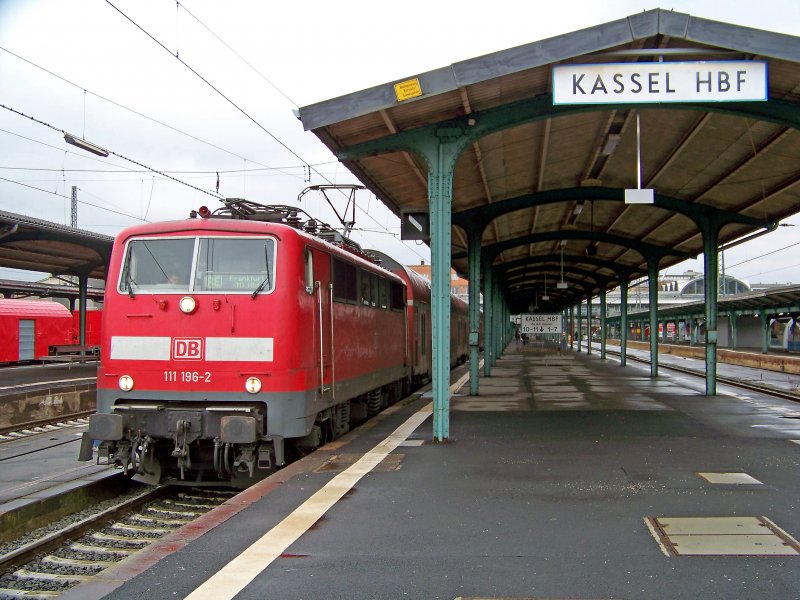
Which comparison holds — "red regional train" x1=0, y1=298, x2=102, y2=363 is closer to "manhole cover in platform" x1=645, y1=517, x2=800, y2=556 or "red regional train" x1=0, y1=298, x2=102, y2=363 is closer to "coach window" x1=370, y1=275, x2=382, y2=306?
"coach window" x1=370, y1=275, x2=382, y2=306

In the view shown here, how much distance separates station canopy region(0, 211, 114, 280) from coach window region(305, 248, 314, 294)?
1260 cm

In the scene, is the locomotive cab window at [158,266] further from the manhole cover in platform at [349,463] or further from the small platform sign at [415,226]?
the small platform sign at [415,226]

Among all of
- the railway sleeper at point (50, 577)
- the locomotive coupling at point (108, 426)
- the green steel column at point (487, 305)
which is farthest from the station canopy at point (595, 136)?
the railway sleeper at point (50, 577)

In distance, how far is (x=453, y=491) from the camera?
668 cm

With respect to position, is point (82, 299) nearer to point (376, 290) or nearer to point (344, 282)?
point (376, 290)

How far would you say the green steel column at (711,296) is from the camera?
14781 millimetres

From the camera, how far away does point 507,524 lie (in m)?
5.58

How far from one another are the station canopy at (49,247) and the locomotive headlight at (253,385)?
43.0 feet

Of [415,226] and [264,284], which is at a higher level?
[415,226]

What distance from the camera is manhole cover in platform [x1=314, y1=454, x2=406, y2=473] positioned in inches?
307

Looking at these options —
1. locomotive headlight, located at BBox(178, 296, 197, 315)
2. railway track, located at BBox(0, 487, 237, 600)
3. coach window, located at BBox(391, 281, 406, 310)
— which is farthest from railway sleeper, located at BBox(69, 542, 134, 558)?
coach window, located at BBox(391, 281, 406, 310)

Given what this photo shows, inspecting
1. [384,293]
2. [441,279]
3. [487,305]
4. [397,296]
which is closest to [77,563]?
[441,279]

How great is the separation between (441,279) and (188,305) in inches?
131

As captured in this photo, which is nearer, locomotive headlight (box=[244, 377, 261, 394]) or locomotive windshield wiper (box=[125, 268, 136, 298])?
locomotive headlight (box=[244, 377, 261, 394])
